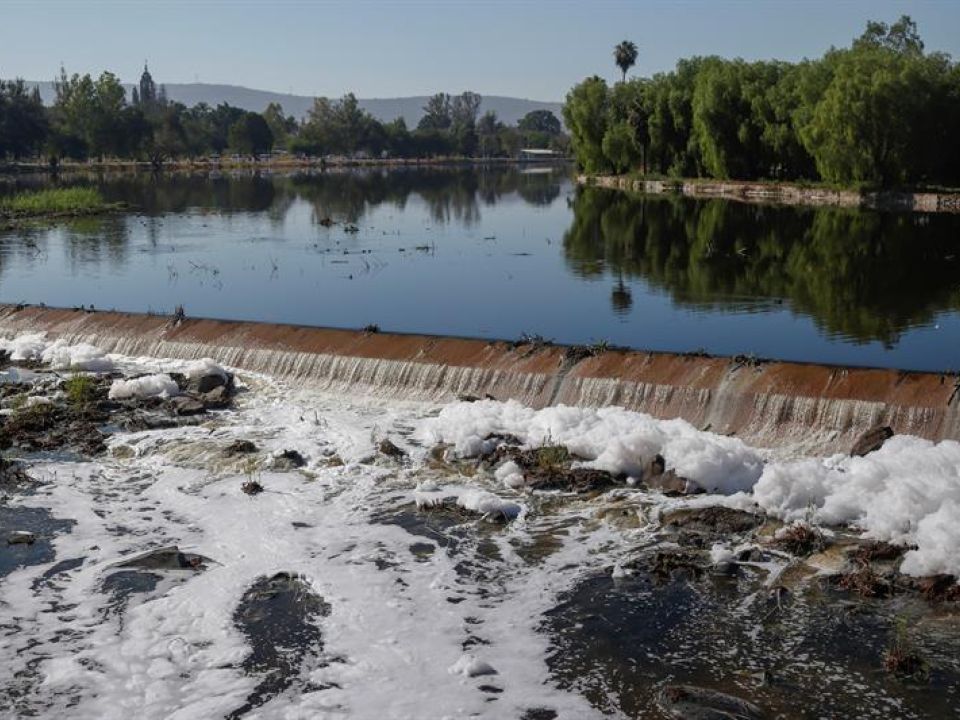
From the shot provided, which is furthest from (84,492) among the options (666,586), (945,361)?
(945,361)

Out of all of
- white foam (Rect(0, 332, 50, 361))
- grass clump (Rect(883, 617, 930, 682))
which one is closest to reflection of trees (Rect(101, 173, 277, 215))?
white foam (Rect(0, 332, 50, 361))

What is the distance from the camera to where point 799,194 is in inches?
2089

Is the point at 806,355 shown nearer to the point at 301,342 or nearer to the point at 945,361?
the point at 945,361

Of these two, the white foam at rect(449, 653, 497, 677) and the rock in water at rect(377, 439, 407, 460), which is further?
the rock in water at rect(377, 439, 407, 460)

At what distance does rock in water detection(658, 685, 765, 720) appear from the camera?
7.21 meters

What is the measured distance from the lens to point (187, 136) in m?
134

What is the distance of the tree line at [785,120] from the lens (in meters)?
50.1

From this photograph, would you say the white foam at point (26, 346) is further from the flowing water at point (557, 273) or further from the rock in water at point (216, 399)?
the rock in water at point (216, 399)

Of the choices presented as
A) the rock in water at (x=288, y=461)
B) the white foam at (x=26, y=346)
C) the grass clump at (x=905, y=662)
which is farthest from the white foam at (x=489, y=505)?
the white foam at (x=26, y=346)

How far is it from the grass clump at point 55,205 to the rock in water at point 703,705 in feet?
147

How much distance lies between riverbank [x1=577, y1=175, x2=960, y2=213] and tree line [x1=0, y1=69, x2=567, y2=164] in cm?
6394

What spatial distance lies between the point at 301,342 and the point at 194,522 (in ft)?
20.7

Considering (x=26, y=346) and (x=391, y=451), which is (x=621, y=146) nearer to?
(x=26, y=346)

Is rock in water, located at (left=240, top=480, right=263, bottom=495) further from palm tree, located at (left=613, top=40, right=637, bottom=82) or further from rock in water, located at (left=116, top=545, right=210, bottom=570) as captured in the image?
palm tree, located at (left=613, top=40, right=637, bottom=82)
